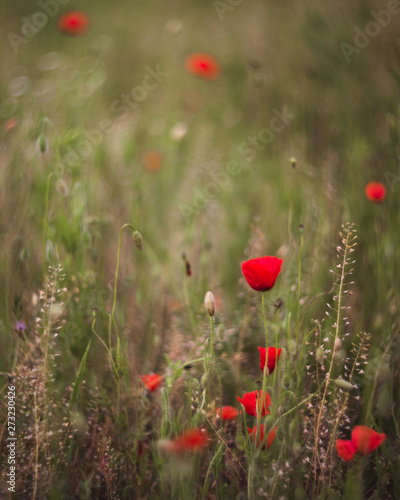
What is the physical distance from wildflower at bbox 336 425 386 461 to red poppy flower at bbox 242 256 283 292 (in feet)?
1.23

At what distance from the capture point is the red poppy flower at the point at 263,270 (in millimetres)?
944

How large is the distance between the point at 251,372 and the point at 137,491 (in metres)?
0.57

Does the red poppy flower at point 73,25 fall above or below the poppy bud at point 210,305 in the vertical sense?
above

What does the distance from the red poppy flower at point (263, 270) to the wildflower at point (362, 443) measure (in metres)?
0.38

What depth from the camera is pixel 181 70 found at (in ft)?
11.7

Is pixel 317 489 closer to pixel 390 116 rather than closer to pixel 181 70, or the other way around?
pixel 390 116

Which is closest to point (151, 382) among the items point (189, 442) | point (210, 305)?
point (189, 442)

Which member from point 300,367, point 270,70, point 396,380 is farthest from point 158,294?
point 270,70

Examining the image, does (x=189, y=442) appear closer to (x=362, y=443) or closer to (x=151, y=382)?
(x=151, y=382)

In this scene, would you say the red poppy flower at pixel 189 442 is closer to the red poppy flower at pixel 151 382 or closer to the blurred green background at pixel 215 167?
the red poppy flower at pixel 151 382

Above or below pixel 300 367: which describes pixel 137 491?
below

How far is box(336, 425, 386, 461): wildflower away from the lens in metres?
0.88

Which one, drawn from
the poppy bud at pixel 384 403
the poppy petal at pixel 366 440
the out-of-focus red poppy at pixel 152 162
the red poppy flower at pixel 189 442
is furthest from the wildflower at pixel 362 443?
the out-of-focus red poppy at pixel 152 162

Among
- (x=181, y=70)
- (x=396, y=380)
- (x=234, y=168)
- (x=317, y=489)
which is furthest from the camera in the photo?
(x=181, y=70)
